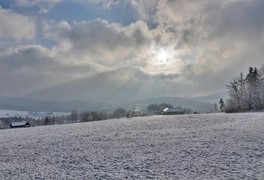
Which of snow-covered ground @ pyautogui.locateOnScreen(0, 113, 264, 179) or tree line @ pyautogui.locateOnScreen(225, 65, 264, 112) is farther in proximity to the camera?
tree line @ pyautogui.locateOnScreen(225, 65, 264, 112)

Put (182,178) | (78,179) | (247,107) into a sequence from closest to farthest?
(182,178)
(78,179)
(247,107)

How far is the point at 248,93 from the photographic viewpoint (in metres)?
128

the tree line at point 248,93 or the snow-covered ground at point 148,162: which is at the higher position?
the tree line at point 248,93

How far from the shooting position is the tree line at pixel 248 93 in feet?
395

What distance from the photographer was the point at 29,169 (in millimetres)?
23859

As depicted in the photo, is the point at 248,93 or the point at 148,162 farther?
the point at 248,93

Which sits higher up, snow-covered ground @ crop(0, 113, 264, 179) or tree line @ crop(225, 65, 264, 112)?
tree line @ crop(225, 65, 264, 112)

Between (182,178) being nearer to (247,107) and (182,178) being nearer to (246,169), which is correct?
(246,169)

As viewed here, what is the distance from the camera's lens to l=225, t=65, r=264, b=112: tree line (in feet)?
395

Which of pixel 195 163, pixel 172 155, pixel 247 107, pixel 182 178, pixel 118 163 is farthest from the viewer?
pixel 247 107

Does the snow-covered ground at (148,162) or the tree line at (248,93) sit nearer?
the snow-covered ground at (148,162)

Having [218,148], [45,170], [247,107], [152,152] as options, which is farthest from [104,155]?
[247,107]

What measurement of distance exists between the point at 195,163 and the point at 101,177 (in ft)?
23.1

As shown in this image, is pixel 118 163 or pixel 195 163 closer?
pixel 195 163
